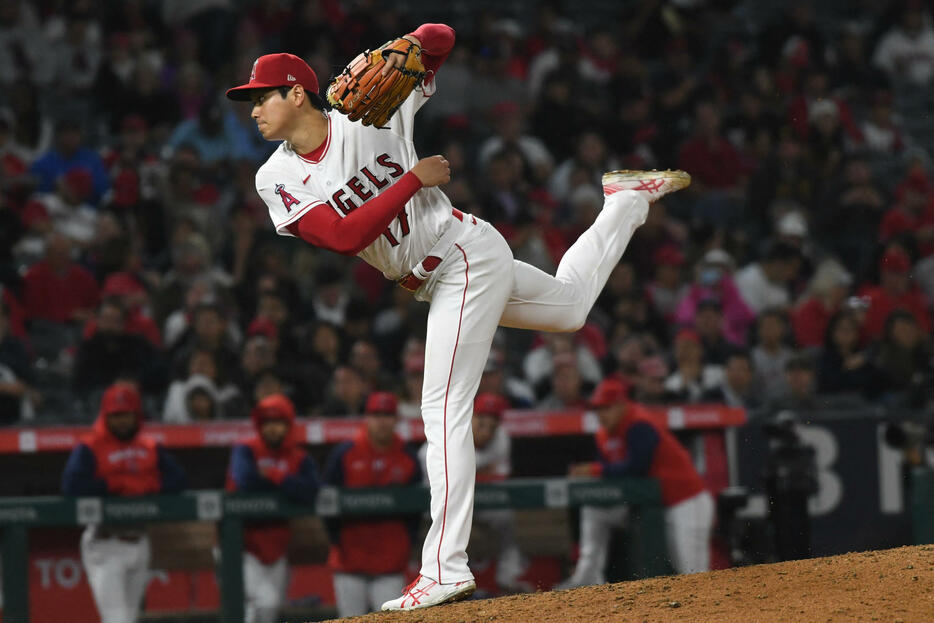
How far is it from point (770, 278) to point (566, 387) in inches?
106

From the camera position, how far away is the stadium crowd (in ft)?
27.6

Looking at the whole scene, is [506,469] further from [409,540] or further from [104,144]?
[104,144]

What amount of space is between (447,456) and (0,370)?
440 cm

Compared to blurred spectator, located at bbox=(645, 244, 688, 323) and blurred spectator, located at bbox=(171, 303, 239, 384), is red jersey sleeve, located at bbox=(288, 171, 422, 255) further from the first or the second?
blurred spectator, located at bbox=(645, 244, 688, 323)

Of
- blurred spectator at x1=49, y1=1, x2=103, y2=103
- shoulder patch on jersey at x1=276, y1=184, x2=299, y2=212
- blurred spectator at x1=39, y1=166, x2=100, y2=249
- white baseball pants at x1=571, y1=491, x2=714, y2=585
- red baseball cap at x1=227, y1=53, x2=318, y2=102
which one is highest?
blurred spectator at x1=49, y1=1, x2=103, y2=103

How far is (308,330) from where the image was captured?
8.78 meters

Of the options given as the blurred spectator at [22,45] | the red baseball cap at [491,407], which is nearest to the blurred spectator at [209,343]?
the red baseball cap at [491,407]

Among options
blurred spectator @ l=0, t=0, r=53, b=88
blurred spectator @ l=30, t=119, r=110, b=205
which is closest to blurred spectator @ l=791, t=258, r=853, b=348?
blurred spectator @ l=30, t=119, r=110, b=205

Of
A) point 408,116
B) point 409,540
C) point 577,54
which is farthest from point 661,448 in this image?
point 577,54

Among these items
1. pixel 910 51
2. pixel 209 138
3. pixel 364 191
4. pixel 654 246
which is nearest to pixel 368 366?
pixel 654 246

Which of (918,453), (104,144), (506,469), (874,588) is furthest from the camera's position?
(104,144)

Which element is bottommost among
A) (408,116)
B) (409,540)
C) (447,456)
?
(409,540)

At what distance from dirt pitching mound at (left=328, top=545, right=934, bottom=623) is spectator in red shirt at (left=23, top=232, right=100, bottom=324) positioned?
517cm

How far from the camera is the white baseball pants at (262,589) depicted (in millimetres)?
6551
